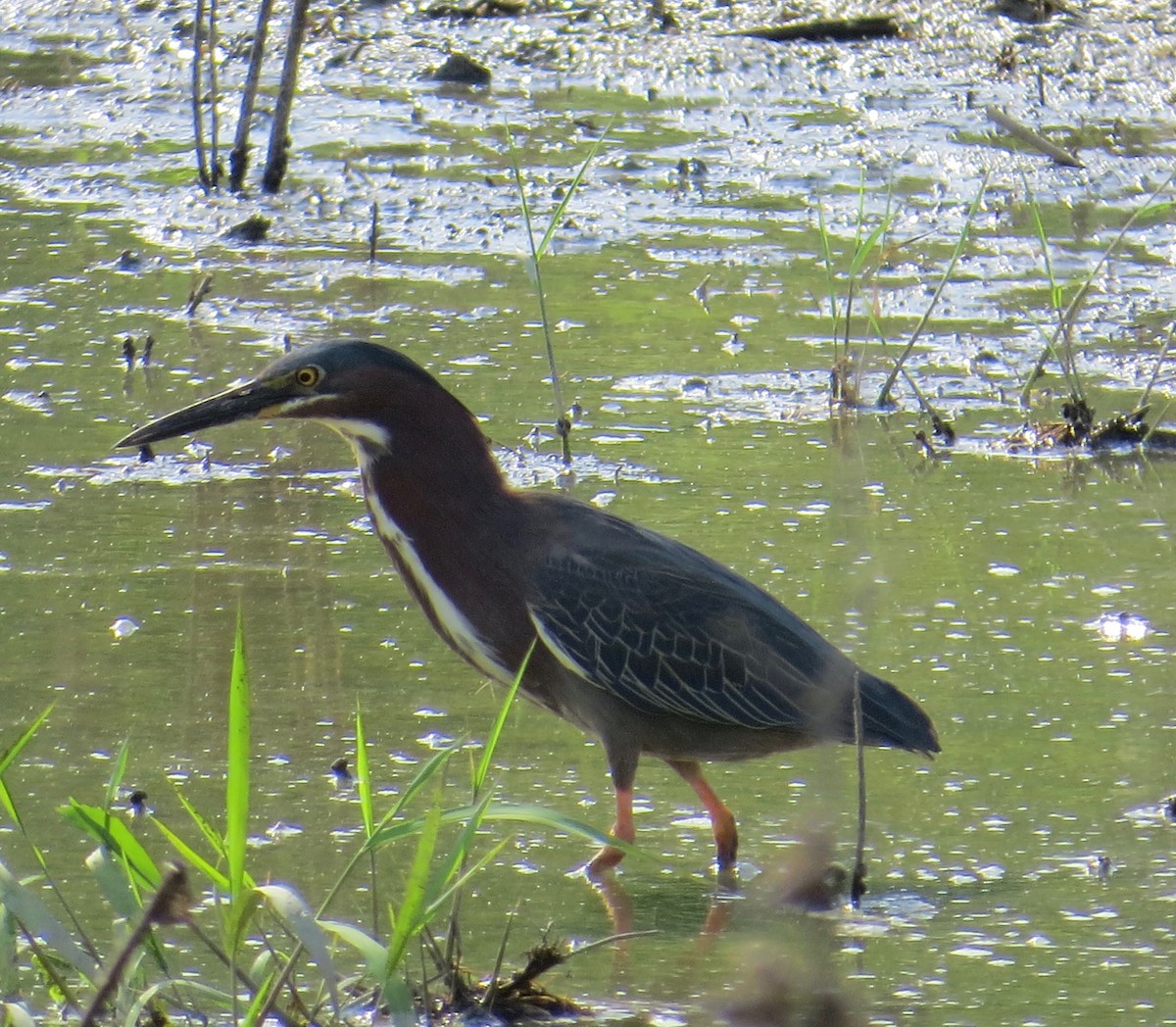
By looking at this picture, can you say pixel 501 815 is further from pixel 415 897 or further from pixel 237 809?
pixel 237 809

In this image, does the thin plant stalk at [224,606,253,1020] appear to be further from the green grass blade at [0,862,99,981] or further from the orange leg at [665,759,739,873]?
the orange leg at [665,759,739,873]

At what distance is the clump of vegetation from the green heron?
2.62 feet

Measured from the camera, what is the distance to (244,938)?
133 inches

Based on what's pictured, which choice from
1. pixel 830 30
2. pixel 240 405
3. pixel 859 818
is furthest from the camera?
pixel 830 30

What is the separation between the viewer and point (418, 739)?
4742mm

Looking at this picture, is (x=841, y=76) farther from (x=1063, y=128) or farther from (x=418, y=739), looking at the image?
(x=418, y=739)

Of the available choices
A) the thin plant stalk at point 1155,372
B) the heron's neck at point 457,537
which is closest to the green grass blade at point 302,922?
the heron's neck at point 457,537

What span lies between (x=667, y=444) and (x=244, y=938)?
3499 millimetres

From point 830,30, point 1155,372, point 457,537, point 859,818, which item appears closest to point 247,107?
point 830,30

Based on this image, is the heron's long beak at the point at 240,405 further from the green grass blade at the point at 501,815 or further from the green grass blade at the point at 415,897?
the green grass blade at the point at 415,897

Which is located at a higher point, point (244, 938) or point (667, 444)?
point (244, 938)

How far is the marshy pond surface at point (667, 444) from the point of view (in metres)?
4.20

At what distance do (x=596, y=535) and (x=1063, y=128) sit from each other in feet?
21.3

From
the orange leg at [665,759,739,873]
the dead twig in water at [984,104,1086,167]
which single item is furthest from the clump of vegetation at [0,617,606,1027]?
the dead twig in water at [984,104,1086,167]
